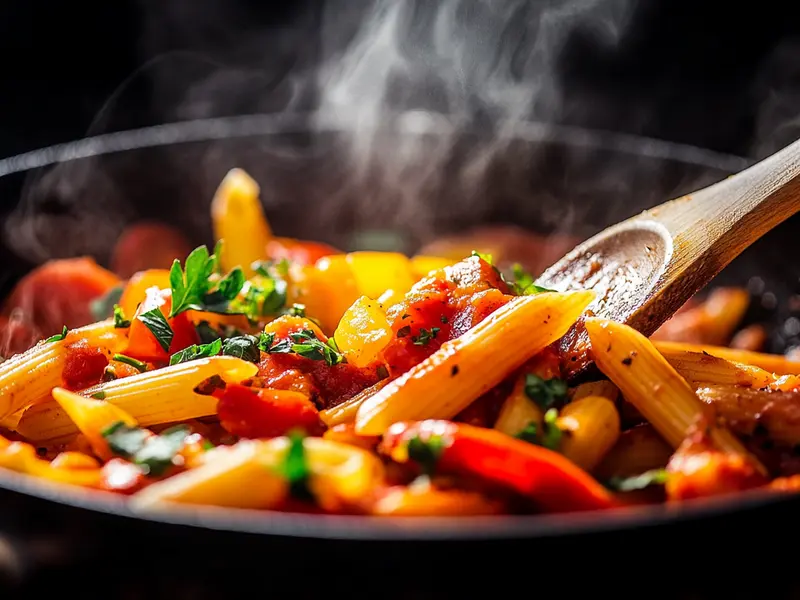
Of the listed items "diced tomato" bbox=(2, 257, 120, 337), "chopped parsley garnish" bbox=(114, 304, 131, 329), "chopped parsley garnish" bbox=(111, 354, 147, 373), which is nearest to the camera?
"chopped parsley garnish" bbox=(111, 354, 147, 373)

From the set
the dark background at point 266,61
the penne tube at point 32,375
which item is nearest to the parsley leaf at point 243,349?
the penne tube at point 32,375

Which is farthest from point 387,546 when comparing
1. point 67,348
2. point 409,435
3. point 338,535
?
point 67,348

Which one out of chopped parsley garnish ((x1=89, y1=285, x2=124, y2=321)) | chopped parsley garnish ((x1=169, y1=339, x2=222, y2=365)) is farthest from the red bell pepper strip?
chopped parsley garnish ((x1=89, y1=285, x2=124, y2=321))

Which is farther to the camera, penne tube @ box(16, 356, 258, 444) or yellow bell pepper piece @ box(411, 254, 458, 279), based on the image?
yellow bell pepper piece @ box(411, 254, 458, 279)

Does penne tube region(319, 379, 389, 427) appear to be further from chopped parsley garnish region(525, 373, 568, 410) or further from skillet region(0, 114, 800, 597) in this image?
skillet region(0, 114, 800, 597)

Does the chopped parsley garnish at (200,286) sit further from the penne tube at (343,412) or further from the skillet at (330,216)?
the skillet at (330,216)

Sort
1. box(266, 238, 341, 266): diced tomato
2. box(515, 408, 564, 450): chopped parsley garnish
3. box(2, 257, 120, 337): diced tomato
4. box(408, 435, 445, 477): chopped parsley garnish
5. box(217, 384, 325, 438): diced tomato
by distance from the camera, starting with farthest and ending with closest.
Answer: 1. box(266, 238, 341, 266): diced tomato
2. box(2, 257, 120, 337): diced tomato
3. box(217, 384, 325, 438): diced tomato
4. box(515, 408, 564, 450): chopped parsley garnish
5. box(408, 435, 445, 477): chopped parsley garnish
